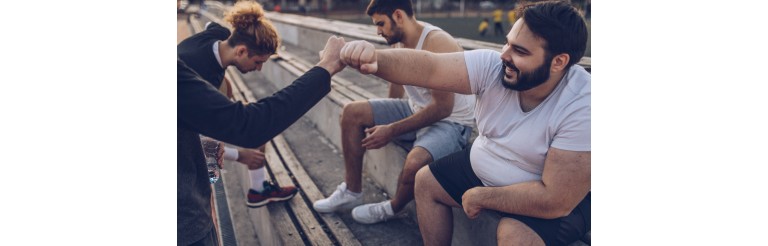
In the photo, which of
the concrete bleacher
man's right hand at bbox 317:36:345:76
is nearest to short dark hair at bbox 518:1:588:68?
Answer: the concrete bleacher

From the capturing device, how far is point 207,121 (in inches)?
70.4

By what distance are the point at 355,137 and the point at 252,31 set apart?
0.88m

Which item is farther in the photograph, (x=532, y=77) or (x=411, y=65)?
(x=411, y=65)

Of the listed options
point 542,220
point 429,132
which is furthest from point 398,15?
point 542,220

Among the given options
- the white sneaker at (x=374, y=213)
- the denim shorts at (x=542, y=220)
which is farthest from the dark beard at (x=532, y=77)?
the white sneaker at (x=374, y=213)

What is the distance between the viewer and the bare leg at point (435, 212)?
7.58ft

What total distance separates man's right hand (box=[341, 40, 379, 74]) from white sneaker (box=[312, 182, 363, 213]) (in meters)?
1.26

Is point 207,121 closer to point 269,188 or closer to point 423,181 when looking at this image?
point 423,181

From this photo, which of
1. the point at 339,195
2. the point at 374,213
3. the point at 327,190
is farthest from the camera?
the point at 327,190

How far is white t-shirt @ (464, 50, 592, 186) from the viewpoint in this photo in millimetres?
1897

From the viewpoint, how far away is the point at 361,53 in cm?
213

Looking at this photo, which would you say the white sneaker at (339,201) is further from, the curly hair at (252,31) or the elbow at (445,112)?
the curly hair at (252,31)

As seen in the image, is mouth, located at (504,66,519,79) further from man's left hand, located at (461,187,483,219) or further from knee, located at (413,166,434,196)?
knee, located at (413,166,434,196)
